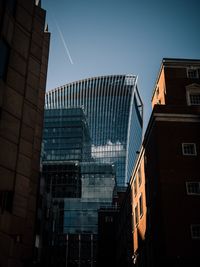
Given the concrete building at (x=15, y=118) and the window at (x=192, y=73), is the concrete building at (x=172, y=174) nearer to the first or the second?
the window at (x=192, y=73)

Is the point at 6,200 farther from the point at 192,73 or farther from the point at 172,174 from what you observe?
the point at 192,73

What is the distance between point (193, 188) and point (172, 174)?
A: 215 cm

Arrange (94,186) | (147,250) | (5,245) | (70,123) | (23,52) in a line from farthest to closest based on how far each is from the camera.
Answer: (70,123) < (94,186) < (147,250) < (23,52) < (5,245)

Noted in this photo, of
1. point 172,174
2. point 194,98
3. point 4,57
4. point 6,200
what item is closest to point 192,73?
point 194,98

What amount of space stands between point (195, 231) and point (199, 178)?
4.63 m

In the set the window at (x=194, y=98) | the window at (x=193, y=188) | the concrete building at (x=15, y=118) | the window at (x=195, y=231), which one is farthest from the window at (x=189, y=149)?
the concrete building at (x=15, y=118)

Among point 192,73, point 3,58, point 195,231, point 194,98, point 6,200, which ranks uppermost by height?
point 192,73

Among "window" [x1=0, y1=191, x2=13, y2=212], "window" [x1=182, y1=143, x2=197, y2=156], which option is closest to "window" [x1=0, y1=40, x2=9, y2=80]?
"window" [x1=0, y1=191, x2=13, y2=212]

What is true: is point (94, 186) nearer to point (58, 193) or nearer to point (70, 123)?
point (58, 193)

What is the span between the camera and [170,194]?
29250 mm

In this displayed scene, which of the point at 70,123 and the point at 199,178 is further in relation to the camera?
the point at 70,123

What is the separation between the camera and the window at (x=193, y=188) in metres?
29.7

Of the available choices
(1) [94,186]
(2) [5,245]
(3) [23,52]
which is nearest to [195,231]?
(2) [5,245]

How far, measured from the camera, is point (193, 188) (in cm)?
2997
